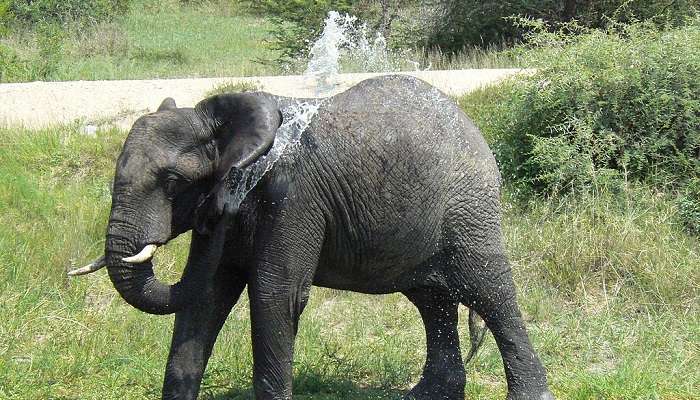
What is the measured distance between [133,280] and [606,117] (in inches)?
255

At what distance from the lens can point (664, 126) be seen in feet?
30.9

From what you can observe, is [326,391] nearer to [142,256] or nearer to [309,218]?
[309,218]

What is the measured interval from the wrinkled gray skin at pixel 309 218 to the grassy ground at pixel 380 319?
998mm

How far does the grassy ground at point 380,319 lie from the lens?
6.04 metres

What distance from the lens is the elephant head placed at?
14.2 feet

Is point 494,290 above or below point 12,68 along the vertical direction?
below

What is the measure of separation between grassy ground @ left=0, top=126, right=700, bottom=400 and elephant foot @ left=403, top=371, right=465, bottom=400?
0.81ft

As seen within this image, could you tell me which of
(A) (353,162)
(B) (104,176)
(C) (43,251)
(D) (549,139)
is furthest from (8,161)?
(A) (353,162)

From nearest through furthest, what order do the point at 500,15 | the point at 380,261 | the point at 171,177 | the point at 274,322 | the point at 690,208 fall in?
1. the point at 171,177
2. the point at 274,322
3. the point at 380,261
4. the point at 690,208
5. the point at 500,15

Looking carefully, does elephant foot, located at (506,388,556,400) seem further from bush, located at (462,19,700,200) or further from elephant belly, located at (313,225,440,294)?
bush, located at (462,19,700,200)

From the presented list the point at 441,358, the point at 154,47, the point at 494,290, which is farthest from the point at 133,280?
the point at 154,47

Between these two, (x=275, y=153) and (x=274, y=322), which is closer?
(x=275, y=153)

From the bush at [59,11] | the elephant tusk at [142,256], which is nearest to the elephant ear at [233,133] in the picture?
the elephant tusk at [142,256]

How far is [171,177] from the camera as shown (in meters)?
4.43
